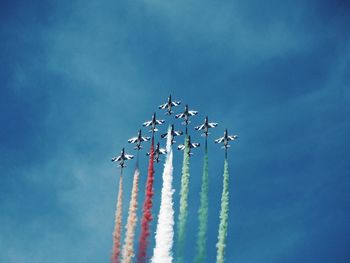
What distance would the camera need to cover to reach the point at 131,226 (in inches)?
6427

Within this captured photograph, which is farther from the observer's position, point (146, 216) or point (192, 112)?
point (192, 112)

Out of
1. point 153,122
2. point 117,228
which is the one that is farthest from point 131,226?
point 153,122

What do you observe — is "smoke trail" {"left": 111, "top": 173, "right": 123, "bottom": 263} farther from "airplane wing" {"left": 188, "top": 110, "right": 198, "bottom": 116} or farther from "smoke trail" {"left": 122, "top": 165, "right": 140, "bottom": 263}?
"airplane wing" {"left": 188, "top": 110, "right": 198, "bottom": 116}

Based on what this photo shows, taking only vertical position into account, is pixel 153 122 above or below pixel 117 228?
above

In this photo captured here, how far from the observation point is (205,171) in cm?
16862

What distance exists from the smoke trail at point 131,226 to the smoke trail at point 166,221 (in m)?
6.01

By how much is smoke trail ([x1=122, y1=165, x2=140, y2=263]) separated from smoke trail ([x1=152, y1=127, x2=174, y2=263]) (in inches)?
237

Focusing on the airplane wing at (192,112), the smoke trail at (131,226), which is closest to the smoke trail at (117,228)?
the smoke trail at (131,226)

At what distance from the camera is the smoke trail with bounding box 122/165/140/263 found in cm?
15869

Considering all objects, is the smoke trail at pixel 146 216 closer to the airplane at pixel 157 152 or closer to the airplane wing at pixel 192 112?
the airplane at pixel 157 152

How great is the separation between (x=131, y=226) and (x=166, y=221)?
863cm

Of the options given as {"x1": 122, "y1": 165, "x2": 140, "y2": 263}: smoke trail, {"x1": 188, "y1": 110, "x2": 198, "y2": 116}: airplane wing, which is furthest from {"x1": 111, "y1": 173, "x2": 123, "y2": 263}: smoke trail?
{"x1": 188, "y1": 110, "x2": 198, "y2": 116}: airplane wing

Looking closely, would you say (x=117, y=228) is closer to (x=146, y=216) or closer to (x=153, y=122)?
(x=146, y=216)

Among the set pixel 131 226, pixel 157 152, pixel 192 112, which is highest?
pixel 192 112
